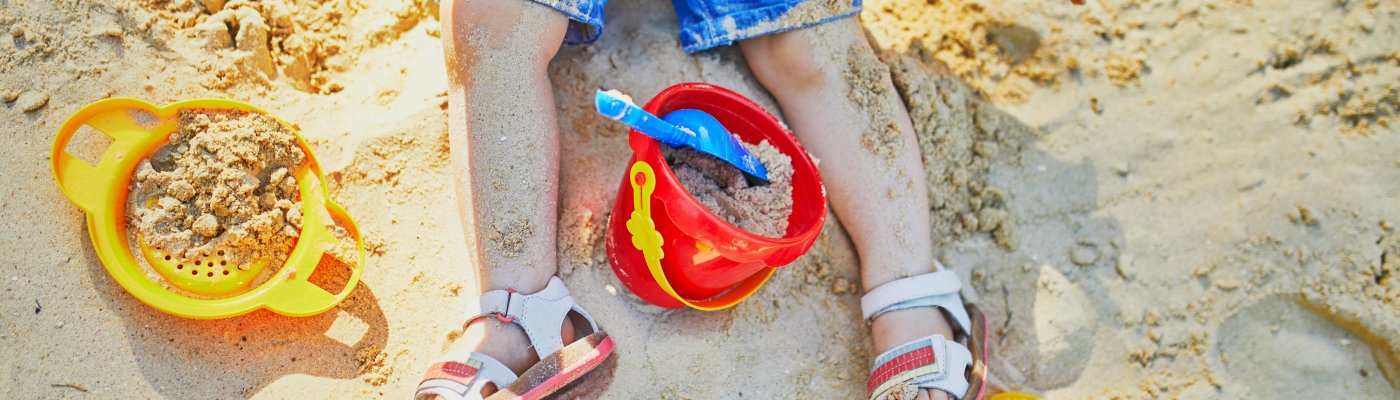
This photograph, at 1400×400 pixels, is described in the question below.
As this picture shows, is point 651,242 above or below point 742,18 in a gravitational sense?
below

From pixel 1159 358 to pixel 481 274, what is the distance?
3.98 ft

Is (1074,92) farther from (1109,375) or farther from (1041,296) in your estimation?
(1109,375)

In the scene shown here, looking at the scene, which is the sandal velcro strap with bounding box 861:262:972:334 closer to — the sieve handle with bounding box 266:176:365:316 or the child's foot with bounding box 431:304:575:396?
the child's foot with bounding box 431:304:575:396

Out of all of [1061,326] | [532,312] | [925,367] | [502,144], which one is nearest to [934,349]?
[925,367]

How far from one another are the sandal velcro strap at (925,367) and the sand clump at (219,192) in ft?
3.23

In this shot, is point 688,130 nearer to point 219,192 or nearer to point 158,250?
point 219,192

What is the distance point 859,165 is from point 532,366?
0.66 metres

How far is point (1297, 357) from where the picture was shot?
5.35 ft

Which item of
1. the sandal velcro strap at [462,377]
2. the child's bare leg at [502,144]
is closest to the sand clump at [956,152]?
the child's bare leg at [502,144]

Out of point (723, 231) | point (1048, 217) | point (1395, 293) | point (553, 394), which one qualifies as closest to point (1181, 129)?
point (1048, 217)

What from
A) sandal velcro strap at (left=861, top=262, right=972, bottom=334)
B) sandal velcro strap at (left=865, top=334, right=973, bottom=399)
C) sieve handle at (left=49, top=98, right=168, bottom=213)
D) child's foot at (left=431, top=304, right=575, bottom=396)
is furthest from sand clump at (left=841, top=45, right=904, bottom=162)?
sieve handle at (left=49, top=98, right=168, bottom=213)

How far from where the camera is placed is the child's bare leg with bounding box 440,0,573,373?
1426 millimetres

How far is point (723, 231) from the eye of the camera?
4.07ft

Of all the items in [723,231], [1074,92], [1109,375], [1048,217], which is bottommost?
[1109,375]
